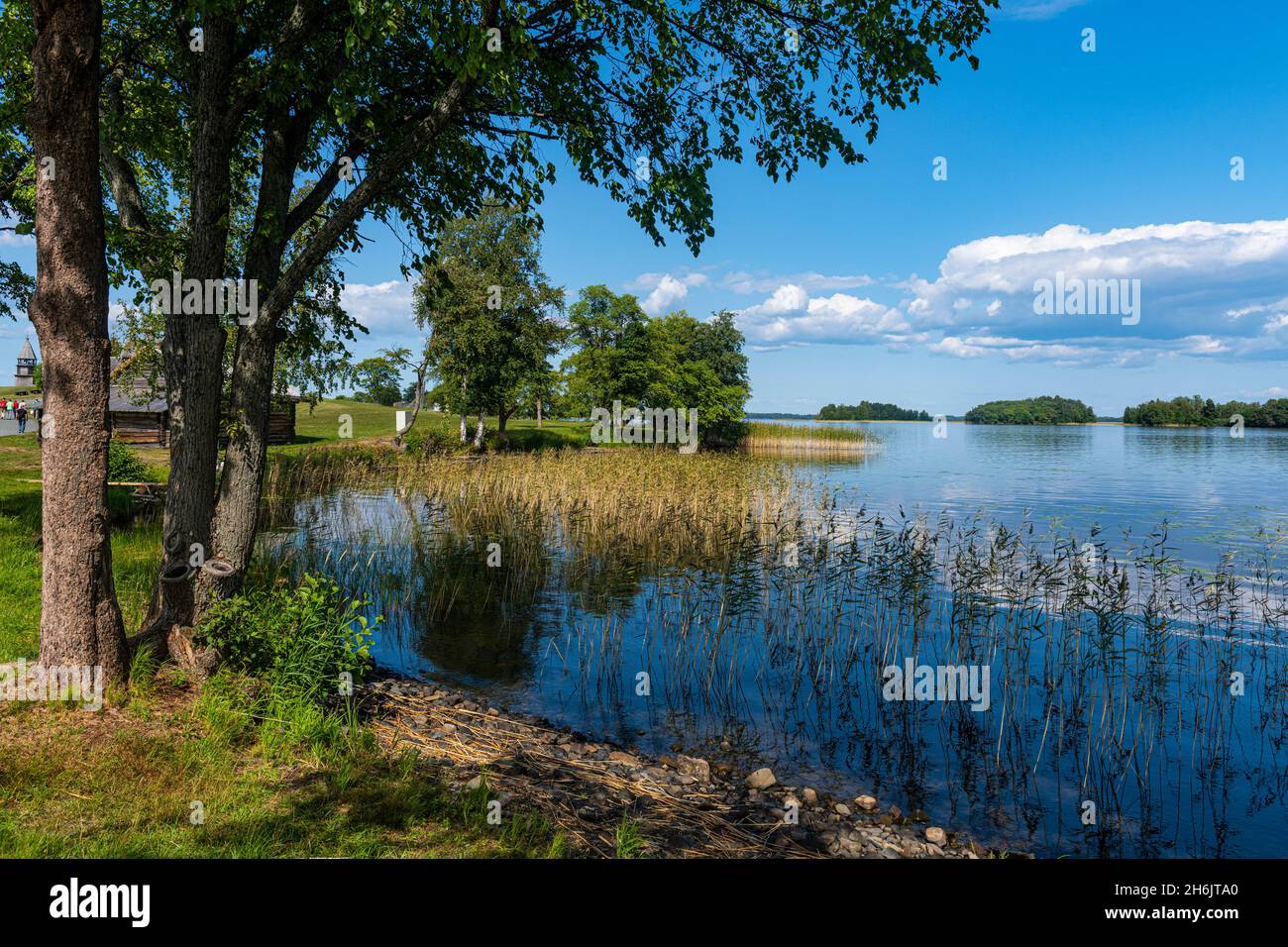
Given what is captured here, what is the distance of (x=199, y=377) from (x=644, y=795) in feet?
21.5

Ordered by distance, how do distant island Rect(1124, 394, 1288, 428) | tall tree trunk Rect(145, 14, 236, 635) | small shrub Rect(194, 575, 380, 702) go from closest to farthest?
small shrub Rect(194, 575, 380, 702), tall tree trunk Rect(145, 14, 236, 635), distant island Rect(1124, 394, 1288, 428)

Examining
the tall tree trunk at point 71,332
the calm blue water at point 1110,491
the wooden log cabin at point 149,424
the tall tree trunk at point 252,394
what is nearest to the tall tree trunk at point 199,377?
the tall tree trunk at point 252,394

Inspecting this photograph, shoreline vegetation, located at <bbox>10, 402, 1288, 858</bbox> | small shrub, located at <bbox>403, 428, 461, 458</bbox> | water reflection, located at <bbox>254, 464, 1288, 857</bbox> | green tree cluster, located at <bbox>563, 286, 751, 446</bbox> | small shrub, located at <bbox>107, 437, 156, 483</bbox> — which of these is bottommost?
water reflection, located at <bbox>254, 464, 1288, 857</bbox>

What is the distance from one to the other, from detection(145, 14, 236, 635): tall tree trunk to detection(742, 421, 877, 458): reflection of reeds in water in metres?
57.6

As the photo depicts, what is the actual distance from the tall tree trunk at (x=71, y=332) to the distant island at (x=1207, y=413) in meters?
150

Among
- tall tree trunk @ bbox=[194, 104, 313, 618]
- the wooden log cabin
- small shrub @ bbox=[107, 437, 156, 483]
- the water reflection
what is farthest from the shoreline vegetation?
the wooden log cabin

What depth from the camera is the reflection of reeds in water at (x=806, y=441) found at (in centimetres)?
6525

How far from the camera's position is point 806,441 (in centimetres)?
6788

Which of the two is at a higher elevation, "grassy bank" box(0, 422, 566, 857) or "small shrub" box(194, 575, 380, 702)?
"small shrub" box(194, 575, 380, 702)

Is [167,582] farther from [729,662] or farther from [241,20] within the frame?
[729,662]

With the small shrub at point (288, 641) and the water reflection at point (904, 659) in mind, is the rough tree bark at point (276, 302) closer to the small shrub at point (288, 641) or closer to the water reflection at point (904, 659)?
the small shrub at point (288, 641)

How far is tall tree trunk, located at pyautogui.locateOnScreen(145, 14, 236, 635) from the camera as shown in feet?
25.9

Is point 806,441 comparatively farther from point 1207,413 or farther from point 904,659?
point 1207,413

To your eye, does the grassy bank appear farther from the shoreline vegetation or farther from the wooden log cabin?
the wooden log cabin
